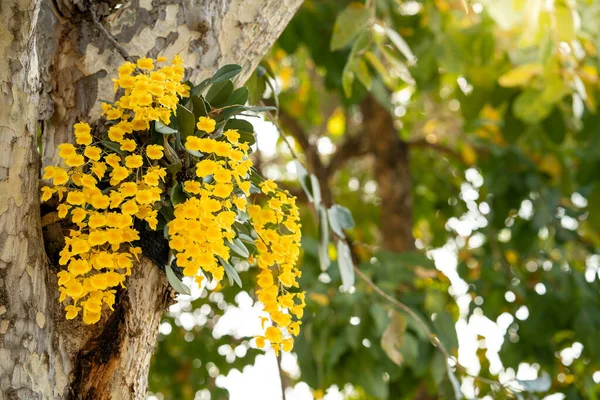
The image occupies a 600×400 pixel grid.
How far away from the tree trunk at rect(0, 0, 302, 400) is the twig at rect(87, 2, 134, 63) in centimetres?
1

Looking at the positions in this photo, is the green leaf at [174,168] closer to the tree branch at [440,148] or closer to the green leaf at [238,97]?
the green leaf at [238,97]

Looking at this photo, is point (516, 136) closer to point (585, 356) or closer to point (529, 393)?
point (585, 356)

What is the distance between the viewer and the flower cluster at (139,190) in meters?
1.02

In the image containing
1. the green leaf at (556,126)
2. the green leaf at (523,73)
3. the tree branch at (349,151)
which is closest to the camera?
the green leaf at (523,73)

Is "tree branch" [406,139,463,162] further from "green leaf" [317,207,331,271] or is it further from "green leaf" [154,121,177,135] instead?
"green leaf" [154,121,177,135]

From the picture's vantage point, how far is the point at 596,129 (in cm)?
311

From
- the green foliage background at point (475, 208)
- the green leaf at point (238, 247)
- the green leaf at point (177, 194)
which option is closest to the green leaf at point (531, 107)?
the green foliage background at point (475, 208)

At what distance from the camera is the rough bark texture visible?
3816mm

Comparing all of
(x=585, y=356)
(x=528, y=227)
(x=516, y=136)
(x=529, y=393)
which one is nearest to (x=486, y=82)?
(x=516, y=136)

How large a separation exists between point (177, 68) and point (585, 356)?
2.75 m

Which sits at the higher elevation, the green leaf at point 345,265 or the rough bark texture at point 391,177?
the green leaf at point 345,265

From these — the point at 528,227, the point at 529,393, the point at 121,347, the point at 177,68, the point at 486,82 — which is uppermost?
the point at 177,68

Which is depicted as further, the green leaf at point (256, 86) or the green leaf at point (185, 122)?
the green leaf at point (256, 86)

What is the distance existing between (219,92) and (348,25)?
3.11 ft
